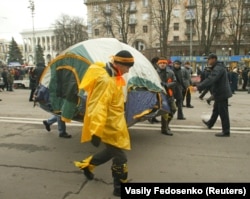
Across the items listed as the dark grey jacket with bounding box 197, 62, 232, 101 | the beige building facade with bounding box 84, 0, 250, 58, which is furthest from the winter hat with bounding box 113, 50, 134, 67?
the beige building facade with bounding box 84, 0, 250, 58

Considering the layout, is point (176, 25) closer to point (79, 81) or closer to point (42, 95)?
point (42, 95)

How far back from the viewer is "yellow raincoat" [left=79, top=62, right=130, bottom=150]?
3680 mm

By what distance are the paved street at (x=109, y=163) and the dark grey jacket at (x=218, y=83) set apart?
90cm

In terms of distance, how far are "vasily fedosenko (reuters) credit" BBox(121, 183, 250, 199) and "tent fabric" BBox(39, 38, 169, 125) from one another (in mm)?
1769

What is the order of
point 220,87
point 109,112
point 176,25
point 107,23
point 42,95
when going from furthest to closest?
point 176,25
point 107,23
point 220,87
point 42,95
point 109,112

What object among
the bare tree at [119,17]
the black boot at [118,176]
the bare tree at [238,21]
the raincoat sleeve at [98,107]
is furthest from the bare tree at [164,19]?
the raincoat sleeve at [98,107]

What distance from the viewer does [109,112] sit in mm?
3838

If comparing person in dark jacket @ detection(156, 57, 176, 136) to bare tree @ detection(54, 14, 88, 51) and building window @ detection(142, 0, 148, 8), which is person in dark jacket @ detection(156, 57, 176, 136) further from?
building window @ detection(142, 0, 148, 8)

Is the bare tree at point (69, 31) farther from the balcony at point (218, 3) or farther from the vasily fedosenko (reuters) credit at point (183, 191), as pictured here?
the vasily fedosenko (reuters) credit at point (183, 191)

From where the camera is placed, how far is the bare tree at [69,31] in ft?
219

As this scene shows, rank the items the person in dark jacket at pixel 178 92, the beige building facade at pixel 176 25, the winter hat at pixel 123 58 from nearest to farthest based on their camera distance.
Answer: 1. the winter hat at pixel 123 58
2. the person in dark jacket at pixel 178 92
3. the beige building facade at pixel 176 25

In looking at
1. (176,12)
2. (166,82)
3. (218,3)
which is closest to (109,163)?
(166,82)

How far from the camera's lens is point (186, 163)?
17.4 ft

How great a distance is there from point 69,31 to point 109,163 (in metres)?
65.1
